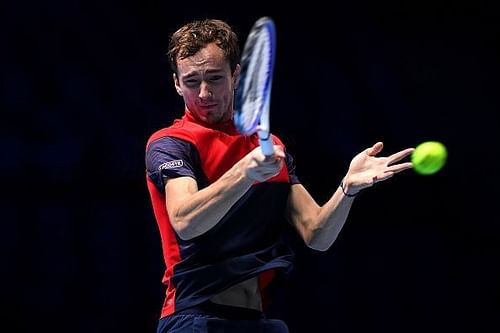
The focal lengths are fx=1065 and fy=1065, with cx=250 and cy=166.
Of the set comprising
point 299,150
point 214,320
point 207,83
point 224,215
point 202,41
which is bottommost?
point 214,320

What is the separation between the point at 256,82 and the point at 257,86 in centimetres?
2

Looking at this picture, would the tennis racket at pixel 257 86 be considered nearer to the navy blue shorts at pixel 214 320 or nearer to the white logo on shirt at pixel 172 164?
the white logo on shirt at pixel 172 164

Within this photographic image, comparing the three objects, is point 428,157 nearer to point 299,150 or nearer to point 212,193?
point 212,193

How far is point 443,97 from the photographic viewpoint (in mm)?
6191

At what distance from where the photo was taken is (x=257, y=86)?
9.20 ft

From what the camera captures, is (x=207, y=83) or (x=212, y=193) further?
(x=207, y=83)

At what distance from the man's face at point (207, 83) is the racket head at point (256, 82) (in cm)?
37

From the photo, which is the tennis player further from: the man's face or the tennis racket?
the tennis racket

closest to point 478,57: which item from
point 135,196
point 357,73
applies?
point 357,73

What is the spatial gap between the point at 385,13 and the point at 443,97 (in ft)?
1.95

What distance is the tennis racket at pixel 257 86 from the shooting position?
107 inches

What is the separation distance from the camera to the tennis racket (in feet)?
8.88

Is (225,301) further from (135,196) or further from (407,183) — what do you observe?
(407,183)

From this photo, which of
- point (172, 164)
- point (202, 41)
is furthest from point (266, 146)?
point (202, 41)
